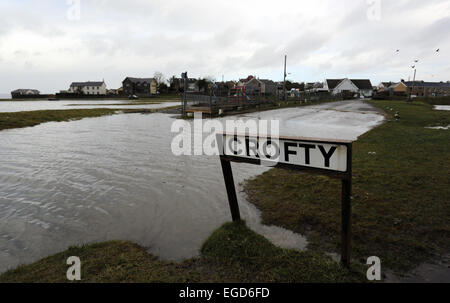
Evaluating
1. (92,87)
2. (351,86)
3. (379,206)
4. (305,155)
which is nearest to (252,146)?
(305,155)

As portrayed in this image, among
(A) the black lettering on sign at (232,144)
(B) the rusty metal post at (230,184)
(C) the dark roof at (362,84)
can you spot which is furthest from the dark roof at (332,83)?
(A) the black lettering on sign at (232,144)

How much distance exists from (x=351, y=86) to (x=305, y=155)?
10503 cm

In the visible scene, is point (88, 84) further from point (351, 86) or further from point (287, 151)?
point (287, 151)

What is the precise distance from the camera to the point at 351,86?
314 ft

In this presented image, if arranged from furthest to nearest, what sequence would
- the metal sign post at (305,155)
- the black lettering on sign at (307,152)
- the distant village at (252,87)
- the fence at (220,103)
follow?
the distant village at (252,87)
the fence at (220,103)
the black lettering on sign at (307,152)
the metal sign post at (305,155)

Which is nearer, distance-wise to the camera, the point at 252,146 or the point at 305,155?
the point at 305,155

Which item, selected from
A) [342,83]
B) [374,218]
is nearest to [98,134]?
[374,218]

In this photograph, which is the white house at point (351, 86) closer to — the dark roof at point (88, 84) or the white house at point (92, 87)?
the white house at point (92, 87)

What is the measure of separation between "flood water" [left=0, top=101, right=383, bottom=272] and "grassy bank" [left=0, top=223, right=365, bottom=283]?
1.11 ft

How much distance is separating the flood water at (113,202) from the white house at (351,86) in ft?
315

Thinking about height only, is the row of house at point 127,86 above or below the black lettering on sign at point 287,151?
above

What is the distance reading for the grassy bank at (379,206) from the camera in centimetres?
380

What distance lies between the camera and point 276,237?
4.25 m

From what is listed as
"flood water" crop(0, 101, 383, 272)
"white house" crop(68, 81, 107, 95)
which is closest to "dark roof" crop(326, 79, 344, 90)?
"white house" crop(68, 81, 107, 95)
